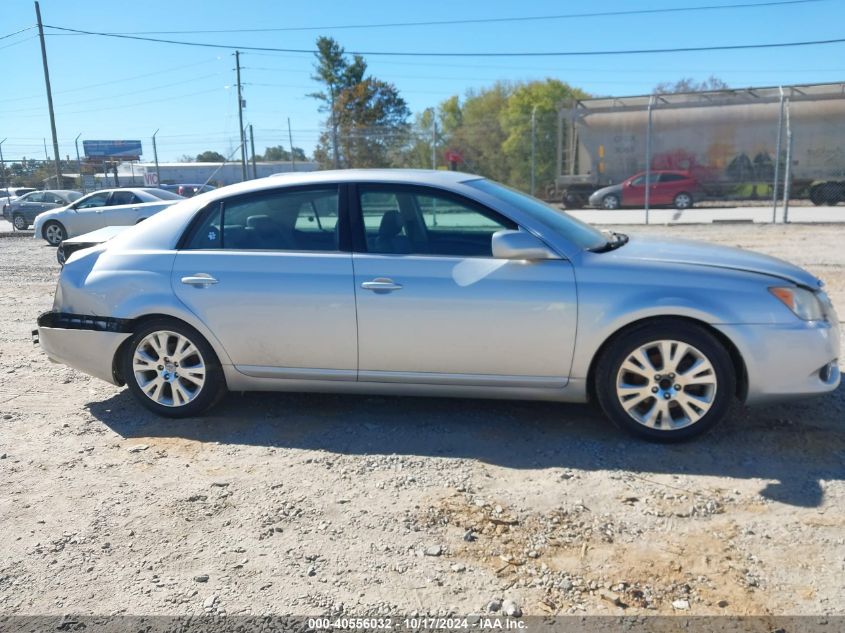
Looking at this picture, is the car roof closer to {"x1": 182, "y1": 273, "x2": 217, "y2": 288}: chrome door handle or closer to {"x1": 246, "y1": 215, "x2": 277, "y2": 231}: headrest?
{"x1": 246, "y1": 215, "x2": 277, "y2": 231}: headrest

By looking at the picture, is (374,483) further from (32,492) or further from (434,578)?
(32,492)

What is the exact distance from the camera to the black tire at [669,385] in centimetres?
388

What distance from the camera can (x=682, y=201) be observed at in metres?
24.6

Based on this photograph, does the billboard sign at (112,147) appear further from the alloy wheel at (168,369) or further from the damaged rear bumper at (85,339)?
the alloy wheel at (168,369)

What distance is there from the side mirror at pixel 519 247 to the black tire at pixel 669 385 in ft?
2.11

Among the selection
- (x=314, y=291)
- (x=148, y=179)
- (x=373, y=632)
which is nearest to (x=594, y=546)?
(x=373, y=632)

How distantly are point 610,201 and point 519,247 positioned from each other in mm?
22576

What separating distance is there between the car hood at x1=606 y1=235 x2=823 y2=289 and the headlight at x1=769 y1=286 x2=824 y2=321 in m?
0.08

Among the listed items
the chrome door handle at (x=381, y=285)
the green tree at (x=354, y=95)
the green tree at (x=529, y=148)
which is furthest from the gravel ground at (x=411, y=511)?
the green tree at (x=354, y=95)

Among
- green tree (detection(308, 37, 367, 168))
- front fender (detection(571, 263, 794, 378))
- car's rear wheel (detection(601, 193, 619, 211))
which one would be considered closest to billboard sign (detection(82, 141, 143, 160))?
green tree (detection(308, 37, 367, 168))

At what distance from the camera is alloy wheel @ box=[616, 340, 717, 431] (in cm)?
390

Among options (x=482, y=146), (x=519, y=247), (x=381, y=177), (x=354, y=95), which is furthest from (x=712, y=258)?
(x=354, y=95)

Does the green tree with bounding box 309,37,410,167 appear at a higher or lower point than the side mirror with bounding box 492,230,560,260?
higher

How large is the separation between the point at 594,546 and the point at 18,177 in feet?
139
